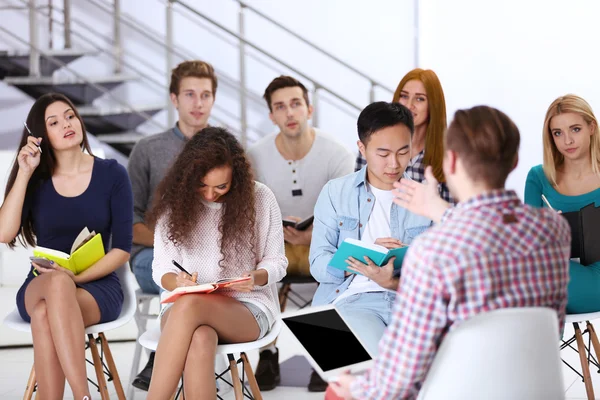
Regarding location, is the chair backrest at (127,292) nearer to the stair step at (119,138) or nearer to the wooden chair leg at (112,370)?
the wooden chair leg at (112,370)

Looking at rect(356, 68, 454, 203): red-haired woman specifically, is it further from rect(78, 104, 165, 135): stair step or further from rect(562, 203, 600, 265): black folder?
rect(78, 104, 165, 135): stair step

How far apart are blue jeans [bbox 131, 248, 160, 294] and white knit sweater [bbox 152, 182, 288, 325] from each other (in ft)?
2.02

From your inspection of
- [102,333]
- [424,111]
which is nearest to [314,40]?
[424,111]

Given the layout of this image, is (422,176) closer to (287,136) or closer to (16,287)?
(287,136)

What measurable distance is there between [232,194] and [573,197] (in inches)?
47.6

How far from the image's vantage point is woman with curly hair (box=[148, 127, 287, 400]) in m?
2.48

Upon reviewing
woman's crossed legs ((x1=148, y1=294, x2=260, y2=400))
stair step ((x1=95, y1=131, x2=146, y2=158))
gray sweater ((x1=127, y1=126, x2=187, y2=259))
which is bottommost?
woman's crossed legs ((x1=148, y1=294, x2=260, y2=400))

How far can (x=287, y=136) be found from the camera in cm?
343

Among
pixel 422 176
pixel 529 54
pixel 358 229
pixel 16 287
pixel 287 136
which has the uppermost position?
pixel 529 54

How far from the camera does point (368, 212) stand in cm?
243

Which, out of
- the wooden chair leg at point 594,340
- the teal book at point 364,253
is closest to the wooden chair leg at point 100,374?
the teal book at point 364,253

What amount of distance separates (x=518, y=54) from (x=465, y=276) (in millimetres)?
4561

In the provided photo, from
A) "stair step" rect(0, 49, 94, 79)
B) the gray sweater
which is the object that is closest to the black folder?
the gray sweater

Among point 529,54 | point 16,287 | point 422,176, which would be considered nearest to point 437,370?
point 422,176
